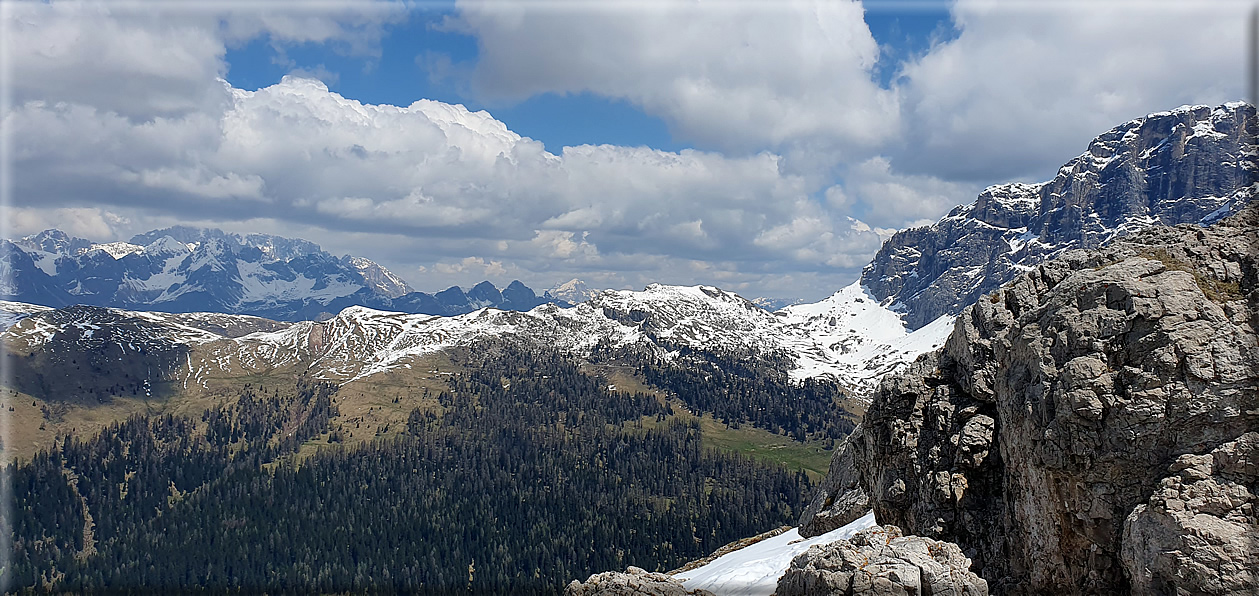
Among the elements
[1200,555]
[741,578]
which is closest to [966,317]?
[1200,555]

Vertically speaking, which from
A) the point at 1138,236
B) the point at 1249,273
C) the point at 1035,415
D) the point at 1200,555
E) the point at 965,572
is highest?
the point at 1138,236

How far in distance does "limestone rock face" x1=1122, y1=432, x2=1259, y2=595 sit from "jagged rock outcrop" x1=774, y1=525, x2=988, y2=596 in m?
4.66

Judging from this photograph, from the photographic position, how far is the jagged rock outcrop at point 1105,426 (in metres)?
17.7

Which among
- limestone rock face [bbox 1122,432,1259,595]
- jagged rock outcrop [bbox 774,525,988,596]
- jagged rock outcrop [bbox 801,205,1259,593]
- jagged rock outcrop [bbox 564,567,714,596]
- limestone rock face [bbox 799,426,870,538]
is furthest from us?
limestone rock face [bbox 799,426,870,538]

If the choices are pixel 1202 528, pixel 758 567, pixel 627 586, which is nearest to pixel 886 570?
pixel 1202 528

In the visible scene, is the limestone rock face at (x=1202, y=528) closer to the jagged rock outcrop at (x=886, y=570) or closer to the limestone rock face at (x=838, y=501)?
the jagged rock outcrop at (x=886, y=570)

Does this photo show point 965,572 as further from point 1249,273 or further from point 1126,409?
point 1249,273

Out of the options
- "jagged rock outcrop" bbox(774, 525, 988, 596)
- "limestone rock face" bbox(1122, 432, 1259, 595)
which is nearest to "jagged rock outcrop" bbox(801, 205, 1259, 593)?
"limestone rock face" bbox(1122, 432, 1259, 595)

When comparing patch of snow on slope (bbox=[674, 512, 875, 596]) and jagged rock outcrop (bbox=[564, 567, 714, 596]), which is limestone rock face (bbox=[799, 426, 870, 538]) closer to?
patch of snow on slope (bbox=[674, 512, 875, 596])

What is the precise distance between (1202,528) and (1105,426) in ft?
12.3

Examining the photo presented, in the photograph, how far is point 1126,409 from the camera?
64.6 ft

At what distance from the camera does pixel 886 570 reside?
21281 millimetres

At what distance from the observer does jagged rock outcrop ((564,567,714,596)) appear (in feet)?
95.0

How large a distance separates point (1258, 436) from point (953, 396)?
10821 millimetres
